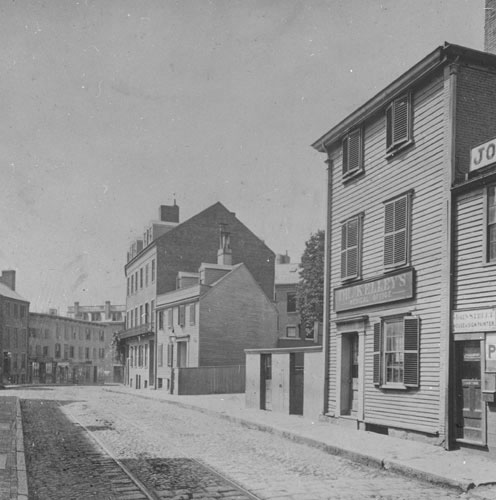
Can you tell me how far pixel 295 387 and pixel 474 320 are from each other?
10.5 meters

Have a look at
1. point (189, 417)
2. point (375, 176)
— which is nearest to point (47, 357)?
point (189, 417)

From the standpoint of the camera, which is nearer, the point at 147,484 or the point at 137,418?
the point at 147,484

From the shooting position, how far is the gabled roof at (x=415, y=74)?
1482 centimetres

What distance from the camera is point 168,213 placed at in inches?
2341

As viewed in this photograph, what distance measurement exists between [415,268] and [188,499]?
839 cm

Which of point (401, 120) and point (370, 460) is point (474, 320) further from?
point (401, 120)

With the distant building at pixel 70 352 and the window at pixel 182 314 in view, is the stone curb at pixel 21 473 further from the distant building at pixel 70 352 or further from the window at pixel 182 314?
the distant building at pixel 70 352

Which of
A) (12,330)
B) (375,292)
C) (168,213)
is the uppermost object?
(168,213)

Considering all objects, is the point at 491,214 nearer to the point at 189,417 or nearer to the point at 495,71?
the point at 495,71

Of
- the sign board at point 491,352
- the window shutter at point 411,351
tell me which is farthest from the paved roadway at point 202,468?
the sign board at point 491,352

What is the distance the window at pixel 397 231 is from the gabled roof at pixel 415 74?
248 centimetres

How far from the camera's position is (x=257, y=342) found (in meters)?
44.2

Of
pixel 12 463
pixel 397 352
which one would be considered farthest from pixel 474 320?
pixel 12 463

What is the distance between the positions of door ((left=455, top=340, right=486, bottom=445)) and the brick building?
119 feet
